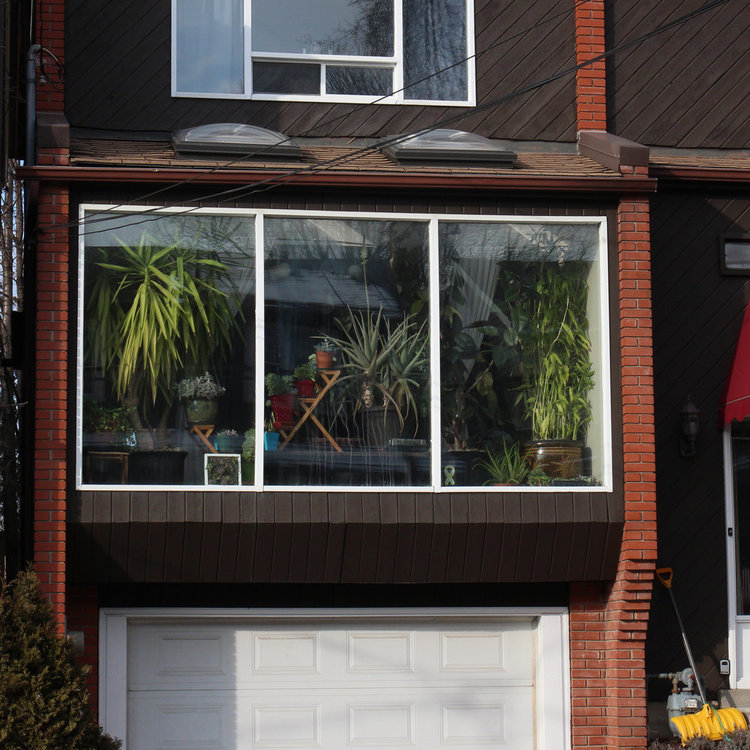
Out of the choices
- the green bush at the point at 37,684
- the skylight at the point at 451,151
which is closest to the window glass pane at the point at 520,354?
the skylight at the point at 451,151

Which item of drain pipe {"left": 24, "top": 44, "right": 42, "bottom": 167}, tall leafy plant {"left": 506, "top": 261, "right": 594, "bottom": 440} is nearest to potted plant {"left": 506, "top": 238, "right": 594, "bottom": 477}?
tall leafy plant {"left": 506, "top": 261, "right": 594, "bottom": 440}

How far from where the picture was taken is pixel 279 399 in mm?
9391

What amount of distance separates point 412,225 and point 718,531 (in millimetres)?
3939

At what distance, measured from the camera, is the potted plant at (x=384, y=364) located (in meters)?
9.53

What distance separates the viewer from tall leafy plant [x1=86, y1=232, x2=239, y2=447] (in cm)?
927

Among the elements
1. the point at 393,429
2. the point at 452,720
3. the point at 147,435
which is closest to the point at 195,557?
the point at 147,435

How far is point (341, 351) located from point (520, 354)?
1482mm

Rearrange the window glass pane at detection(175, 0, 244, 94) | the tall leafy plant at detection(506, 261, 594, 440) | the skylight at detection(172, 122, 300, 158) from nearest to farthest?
1. the tall leafy plant at detection(506, 261, 594, 440)
2. the skylight at detection(172, 122, 300, 158)
3. the window glass pane at detection(175, 0, 244, 94)

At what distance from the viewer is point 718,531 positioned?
418 inches

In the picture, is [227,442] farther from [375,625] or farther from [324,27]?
[324,27]

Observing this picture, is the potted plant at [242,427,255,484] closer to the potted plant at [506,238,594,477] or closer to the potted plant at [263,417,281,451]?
the potted plant at [263,417,281,451]

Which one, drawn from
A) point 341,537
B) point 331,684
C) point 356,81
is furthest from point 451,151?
point 331,684

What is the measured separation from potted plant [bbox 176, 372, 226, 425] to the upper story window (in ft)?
10.3

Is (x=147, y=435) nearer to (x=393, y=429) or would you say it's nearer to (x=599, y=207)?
(x=393, y=429)
